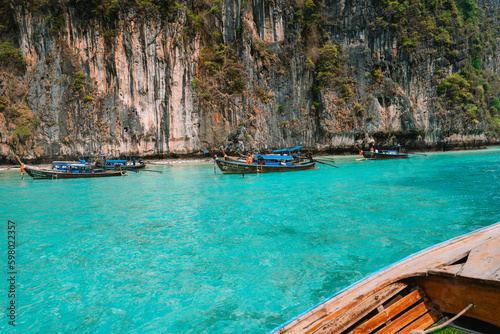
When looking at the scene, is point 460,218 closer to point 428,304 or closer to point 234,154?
point 428,304

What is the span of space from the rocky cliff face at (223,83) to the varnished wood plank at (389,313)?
38.6 m

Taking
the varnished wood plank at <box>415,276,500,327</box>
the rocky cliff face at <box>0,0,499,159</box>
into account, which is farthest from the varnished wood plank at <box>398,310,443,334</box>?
the rocky cliff face at <box>0,0,499,159</box>

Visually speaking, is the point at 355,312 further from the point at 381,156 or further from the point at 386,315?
the point at 381,156

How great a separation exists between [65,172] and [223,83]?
27220mm

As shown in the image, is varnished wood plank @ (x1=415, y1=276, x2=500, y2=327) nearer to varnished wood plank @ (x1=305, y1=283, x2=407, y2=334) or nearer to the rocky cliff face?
varnished wood plank @ (x1=305, y1=283, x2=407, y2=334)

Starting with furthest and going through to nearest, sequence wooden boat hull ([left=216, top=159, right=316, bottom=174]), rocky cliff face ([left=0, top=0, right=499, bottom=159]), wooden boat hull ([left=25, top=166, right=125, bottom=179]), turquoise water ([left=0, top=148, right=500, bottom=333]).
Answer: rocky cliff face ([left=0, top=0, right=499, bottom=159]) < wooden boat hull ([left=25, top=166, right=125, bottom=179]) < wooden boat hull ([left=216, top=159, right=316, bottom=174]) < turquoise water ([left=0, top=148, right=500, bottom=333])

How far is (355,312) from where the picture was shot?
2.55 meters

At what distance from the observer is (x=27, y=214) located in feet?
33.8

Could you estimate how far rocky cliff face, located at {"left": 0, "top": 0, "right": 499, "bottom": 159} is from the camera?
38.0 meters

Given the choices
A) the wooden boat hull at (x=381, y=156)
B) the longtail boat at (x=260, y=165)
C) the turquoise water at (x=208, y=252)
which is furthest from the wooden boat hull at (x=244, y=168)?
the wooden boat hull at (x=381, y=156)

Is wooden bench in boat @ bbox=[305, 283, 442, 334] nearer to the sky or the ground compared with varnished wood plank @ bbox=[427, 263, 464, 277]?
nearer to the ground

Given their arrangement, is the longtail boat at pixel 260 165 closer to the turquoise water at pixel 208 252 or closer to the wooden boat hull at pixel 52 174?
the turquoise water at pixel 208 252

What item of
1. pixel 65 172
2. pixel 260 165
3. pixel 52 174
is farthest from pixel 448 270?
pixel 52 174

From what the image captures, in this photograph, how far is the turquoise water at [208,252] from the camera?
4.05m
